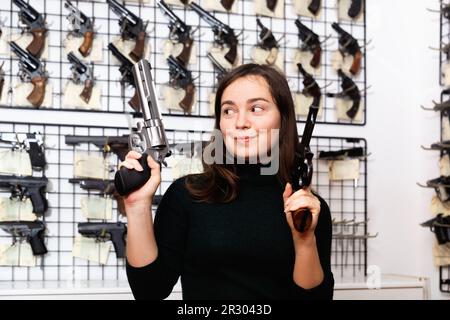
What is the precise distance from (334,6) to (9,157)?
1.67 m

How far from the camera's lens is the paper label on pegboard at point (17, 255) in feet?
8.13

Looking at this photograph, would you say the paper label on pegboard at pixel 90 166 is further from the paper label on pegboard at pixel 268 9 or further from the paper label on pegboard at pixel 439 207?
the paper label on pegboard at pixel 439 207

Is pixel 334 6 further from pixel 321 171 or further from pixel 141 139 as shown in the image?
pixel 141 139

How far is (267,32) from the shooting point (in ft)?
9.21

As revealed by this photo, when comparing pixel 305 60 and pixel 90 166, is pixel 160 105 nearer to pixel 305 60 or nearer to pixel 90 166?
pixel 90 166

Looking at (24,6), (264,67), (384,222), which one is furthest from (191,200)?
(384,222)

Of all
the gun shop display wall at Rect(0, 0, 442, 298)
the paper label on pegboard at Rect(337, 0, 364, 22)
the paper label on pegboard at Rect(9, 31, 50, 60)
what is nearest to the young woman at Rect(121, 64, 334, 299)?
the gun shop display wall at Rect(0, 0, 442, 298)

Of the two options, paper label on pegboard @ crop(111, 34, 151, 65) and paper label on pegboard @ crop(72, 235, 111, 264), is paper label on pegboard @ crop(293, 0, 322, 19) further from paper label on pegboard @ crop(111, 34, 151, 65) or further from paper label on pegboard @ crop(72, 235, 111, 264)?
paper label on pegboard @ crop(72, 235, 111, 264)

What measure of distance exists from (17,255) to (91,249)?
0.97 ft

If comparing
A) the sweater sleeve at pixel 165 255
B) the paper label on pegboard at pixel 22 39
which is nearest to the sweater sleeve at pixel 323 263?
the sweater sleeve at pixel 165 255

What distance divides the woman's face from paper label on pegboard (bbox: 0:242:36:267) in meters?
1.38

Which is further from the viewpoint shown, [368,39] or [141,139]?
[368,39]

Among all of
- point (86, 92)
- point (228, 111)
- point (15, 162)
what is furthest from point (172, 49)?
point (228, 111)
